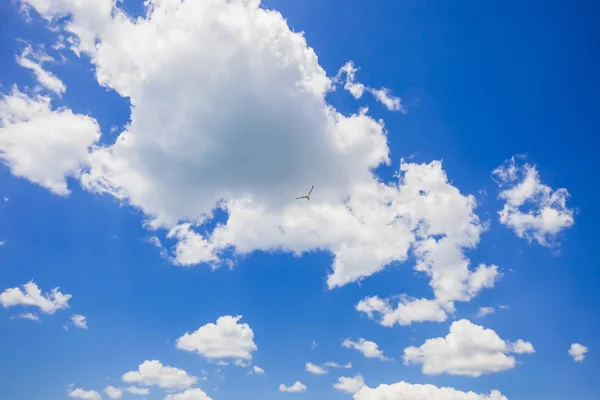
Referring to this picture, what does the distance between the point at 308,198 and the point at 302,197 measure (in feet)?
10.1

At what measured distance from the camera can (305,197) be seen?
591 ft

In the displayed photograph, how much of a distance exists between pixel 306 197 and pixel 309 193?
4367 millimetres

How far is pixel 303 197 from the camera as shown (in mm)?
179625

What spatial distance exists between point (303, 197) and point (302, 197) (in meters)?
0.51

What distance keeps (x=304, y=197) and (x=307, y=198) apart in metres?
1.58

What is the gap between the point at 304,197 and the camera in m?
180

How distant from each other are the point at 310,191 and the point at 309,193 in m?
1.21

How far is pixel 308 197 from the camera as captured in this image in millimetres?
181625

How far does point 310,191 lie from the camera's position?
184500mm

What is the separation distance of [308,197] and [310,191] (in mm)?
4360

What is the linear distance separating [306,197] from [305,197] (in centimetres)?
63

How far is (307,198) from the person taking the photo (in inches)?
7077

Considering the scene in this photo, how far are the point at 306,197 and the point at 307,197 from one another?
72cm

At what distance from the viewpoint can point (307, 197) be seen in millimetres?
181125
